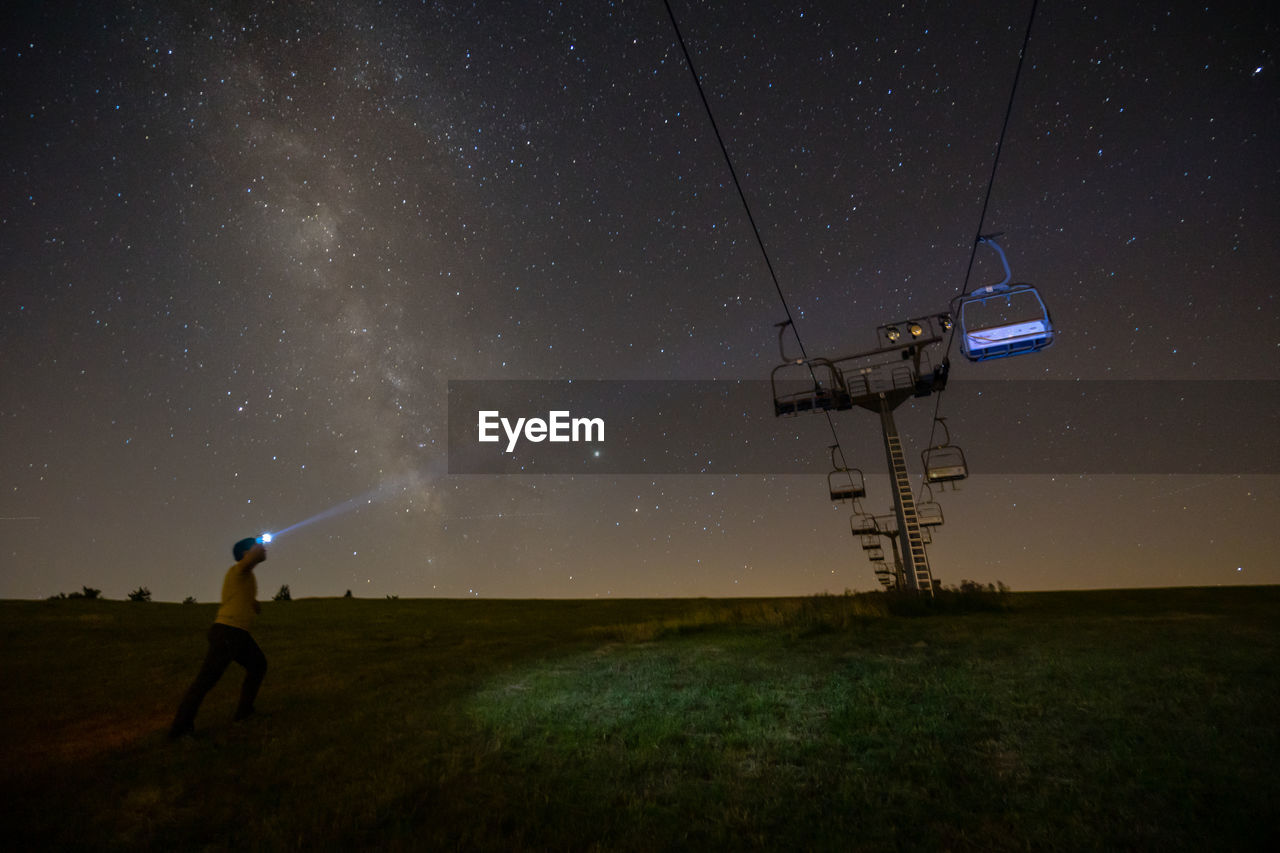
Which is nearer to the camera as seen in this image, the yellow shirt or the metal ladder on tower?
the yellow shirt

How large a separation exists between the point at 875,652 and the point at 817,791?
633 cm

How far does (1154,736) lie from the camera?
5.67 meters

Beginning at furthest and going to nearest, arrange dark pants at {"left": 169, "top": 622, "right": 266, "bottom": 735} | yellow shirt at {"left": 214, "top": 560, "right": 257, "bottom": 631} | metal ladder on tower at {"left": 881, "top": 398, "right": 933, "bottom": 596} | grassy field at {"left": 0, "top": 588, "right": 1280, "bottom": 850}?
metal ladder on tower at {"left": 881, "top": 398, "right": 933, "bottom": 596}
yellow shirt at {"left": 214, "top": 560, "right": 257, "bottom": 631}
dark pants at {"left": 169, "top": 622, "right": 266, "bottom": 735}
grassy field at {"left": 0, "top": 588, "right": 1280, "bottom": 850}

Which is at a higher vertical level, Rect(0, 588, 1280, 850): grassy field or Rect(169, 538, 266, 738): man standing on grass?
Rect(169, 538, 266, 738): man standing on grass

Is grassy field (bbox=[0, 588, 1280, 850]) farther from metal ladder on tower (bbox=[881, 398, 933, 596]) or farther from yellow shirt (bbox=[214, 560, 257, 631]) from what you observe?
metal ladder on tower (bbox=[881, 398, 933, 596])

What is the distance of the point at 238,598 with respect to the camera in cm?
775

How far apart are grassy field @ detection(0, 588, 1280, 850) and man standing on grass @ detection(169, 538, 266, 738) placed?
0.40m

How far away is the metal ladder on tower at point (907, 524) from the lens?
21578 millimetres

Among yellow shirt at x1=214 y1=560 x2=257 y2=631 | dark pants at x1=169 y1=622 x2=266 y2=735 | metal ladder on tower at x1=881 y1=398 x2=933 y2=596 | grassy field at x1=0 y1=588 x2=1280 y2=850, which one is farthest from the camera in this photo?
metal ladder on tower at x1=881 y1=398 x2=933 y2=596

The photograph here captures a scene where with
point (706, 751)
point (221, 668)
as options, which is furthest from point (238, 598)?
point (706, 751)

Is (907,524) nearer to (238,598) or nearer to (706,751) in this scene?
(706,751)

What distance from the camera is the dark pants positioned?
7262 mm

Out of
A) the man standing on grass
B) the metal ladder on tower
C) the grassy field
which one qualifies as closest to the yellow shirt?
the man standing on grass

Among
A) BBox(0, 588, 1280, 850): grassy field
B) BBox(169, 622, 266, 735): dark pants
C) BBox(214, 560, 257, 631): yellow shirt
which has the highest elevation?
BBox(214, 560, 257, 631): yellow shirt
